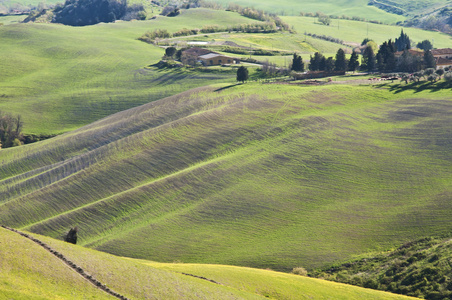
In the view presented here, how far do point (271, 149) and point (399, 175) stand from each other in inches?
877

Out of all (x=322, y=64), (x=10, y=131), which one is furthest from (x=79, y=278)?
(x=322, y=64)

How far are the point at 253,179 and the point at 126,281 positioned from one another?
42092 mm

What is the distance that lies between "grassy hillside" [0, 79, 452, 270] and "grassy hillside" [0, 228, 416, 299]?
1127 centimetres

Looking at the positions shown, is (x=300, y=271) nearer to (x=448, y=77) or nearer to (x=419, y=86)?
(x=419, y=86)

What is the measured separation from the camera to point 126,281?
3884cm

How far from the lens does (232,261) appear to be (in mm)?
61344

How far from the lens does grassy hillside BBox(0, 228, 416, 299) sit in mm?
34719

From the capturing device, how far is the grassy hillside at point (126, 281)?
3472 cm

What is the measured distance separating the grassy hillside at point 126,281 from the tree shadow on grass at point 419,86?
6852 centimetres

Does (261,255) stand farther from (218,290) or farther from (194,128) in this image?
(194,128)

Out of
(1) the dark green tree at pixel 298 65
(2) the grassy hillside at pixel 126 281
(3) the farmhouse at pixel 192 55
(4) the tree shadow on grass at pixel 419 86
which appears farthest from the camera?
(3) the farmhouse at pixel 192 55

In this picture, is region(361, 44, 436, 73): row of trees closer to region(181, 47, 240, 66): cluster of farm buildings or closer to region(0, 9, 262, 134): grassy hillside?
region(0, 9, 262, 134): grassy hillside

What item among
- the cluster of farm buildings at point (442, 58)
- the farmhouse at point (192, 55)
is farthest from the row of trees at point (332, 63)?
the farmhouse at point (192, 55)

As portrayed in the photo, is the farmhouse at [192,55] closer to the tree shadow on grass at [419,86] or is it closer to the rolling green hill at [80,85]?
the rolling green hill at [80,85]
